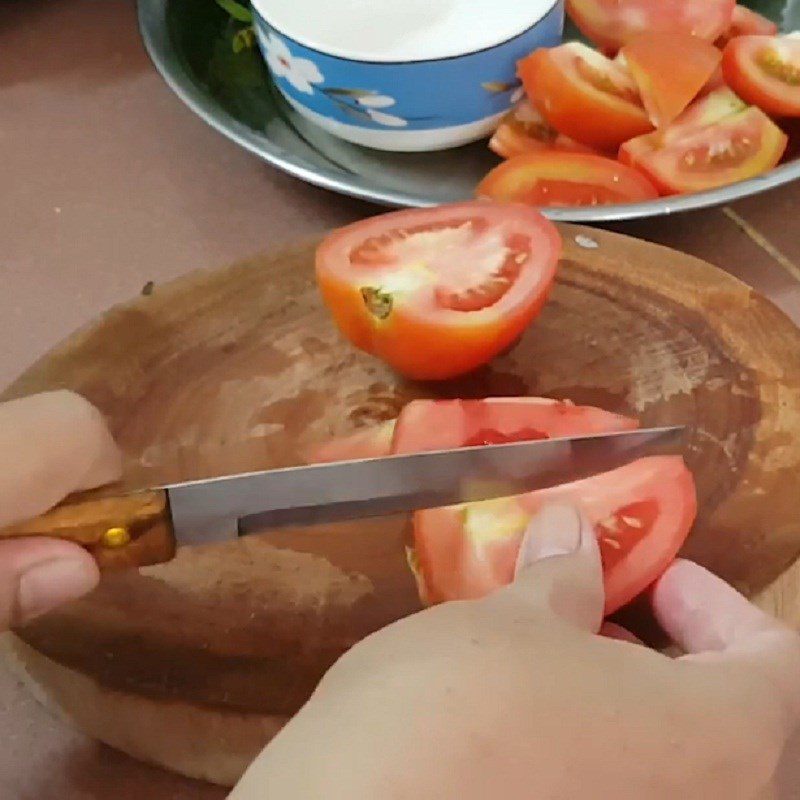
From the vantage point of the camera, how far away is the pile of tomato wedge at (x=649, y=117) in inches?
31.8

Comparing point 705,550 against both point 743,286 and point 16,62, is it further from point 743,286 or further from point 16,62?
point 16,62

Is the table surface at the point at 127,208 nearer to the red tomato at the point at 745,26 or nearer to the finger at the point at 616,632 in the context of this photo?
the red tomato at the point at 745,26

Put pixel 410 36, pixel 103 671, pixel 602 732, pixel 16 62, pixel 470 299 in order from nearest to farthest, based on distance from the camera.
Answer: pixel 602 732, pixel 103 671, pixel 470 299, pixel 410 36, pixel 16 62

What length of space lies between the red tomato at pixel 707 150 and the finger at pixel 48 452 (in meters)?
0.45

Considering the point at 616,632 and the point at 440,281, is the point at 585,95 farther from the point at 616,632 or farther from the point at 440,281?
the point at 616,632

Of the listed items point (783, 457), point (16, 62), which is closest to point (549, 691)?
point (783, 457)

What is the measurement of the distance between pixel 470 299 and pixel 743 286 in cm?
19

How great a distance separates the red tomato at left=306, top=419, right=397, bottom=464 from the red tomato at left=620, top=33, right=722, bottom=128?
0.34m

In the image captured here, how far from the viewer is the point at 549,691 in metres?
0.42

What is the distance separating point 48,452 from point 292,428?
0.65 ft

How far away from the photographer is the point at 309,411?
0.70m

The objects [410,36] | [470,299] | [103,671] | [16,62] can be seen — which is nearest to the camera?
[103,671]

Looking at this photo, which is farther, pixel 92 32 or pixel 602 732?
pixel 92 32

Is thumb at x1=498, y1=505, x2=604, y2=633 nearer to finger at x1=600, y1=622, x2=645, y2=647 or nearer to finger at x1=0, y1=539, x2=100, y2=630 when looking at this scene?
finger at x1=600, y1=622, x2=645, y2=647
